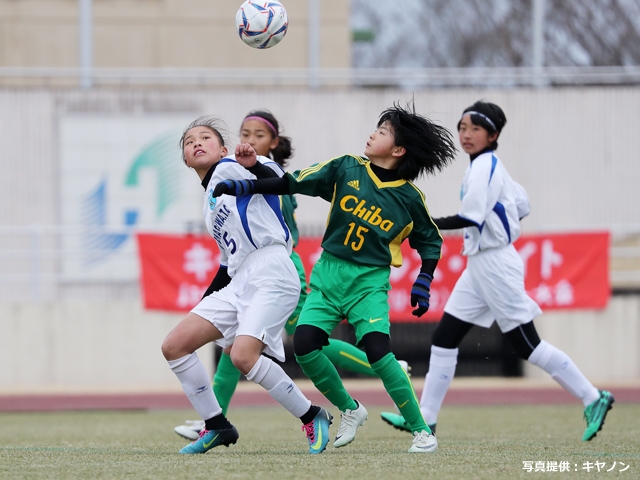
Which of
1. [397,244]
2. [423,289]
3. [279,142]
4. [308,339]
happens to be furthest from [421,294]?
[279,142]

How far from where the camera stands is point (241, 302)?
5809mm

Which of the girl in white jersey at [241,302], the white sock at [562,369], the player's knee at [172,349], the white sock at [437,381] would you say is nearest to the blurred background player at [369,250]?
the girl in white jersey at [241,302]

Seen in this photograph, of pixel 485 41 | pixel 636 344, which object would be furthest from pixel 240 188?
pixel 485 41

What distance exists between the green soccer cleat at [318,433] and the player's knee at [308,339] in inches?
14.2

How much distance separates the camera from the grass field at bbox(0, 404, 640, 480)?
4852 millimetres

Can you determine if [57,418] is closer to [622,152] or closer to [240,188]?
[240,188]

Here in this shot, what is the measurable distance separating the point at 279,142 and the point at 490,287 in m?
1.75

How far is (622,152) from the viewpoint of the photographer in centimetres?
1806

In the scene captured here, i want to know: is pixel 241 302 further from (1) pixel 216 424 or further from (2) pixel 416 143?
(2) pixel 416 143

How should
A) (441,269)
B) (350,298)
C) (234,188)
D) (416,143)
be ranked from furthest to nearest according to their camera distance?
(441,269), (416,143), (350,298), (234,188)

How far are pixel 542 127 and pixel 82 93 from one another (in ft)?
25.2

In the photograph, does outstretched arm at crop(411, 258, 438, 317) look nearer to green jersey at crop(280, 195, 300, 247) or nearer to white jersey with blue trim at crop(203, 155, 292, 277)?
white jersey with blue trim at crop(203, 155, 292, 277)

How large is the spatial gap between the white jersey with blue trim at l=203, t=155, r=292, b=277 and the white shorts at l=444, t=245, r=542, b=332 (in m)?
1.76

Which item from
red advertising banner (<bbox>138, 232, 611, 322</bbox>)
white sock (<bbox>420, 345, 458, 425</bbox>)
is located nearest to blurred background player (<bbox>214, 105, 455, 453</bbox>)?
white sock (<bbox>420, 345, 458, 425</bbox>)
